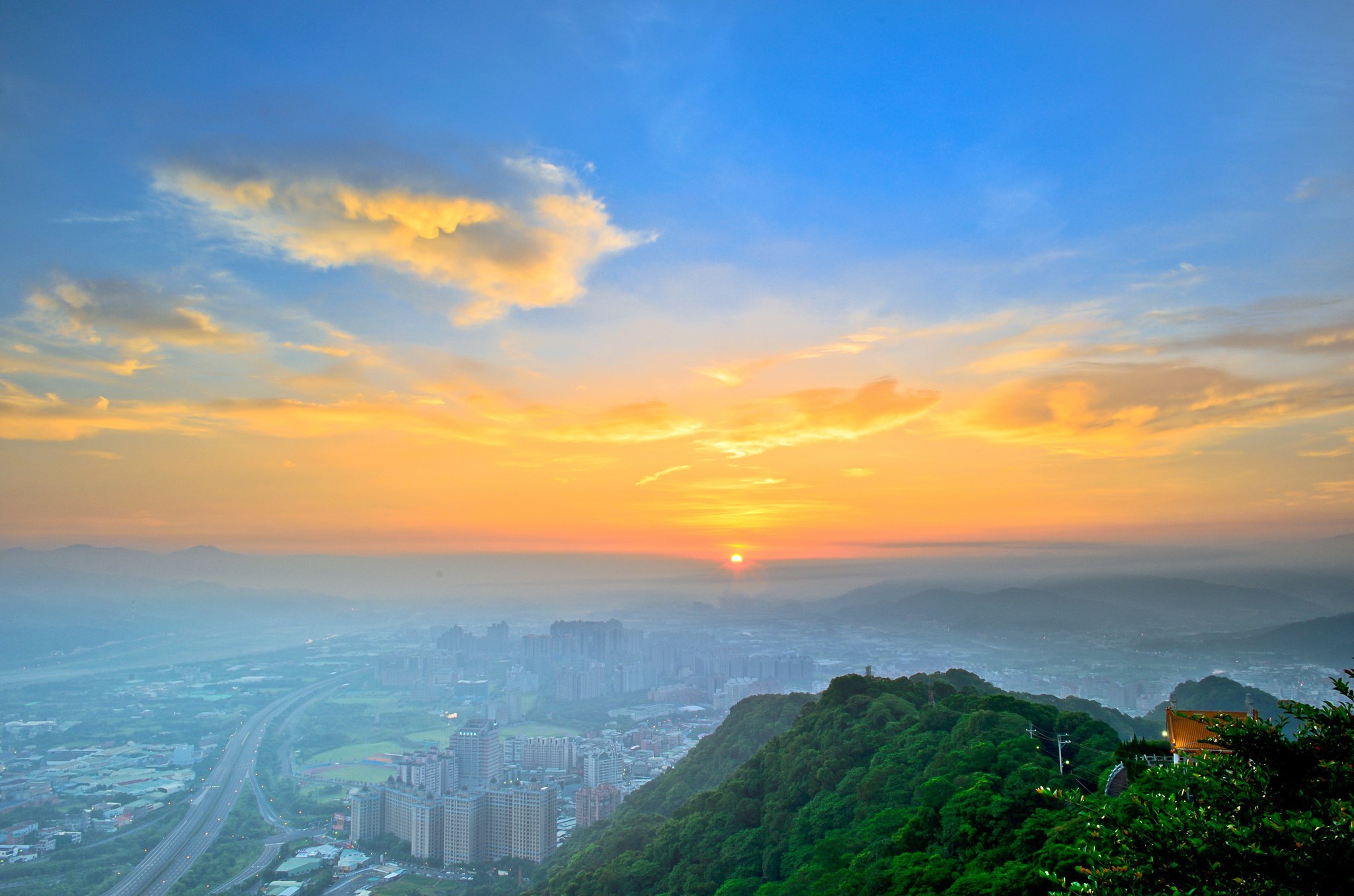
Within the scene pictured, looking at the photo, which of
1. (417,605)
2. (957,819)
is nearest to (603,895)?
(957,819)

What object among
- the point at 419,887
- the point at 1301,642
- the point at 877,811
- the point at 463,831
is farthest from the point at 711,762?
the point at 1301,642

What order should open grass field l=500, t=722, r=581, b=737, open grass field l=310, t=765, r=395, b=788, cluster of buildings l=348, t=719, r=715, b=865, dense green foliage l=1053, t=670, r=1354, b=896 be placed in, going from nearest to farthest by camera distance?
dense green foliage l=1053, t=670, r=1354, b=896, cluster of buildings l=348, t=719, r=715, b=865, open grass field l=310, t=765, r=395, b=788, open grass field l=500, t=722, r=581, b=737

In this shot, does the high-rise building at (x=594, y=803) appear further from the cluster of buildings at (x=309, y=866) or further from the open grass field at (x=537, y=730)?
the open grass field at (x=537, y=730)

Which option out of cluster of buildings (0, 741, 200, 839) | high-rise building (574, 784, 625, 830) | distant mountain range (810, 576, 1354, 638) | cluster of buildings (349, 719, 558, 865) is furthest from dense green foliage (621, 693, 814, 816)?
distant mountain range (810, 576, 1354, 638)

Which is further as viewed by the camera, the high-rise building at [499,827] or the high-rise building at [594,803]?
the high-rise building at [594,803]

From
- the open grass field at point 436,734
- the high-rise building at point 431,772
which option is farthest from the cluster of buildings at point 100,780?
the open grass field at point 436,734

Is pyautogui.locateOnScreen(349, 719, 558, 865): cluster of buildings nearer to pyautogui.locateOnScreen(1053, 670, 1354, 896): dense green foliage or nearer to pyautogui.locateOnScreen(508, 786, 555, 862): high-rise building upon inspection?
pyautogui.locateOnScreen(508, 786, 555, 862): high-rise building

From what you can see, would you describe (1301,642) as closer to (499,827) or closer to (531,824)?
(531,824)
